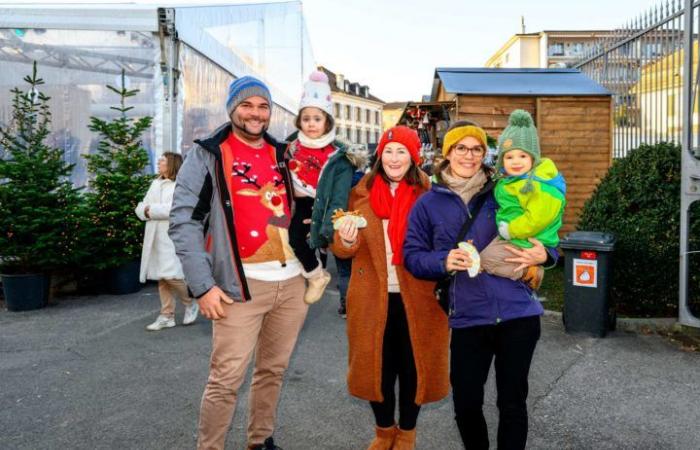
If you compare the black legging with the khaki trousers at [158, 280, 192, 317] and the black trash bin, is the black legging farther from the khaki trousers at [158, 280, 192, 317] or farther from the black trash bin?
the khaki trousers at [158, 280, 192, 317]

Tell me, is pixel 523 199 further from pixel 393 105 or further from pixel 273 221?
pixel 393 105

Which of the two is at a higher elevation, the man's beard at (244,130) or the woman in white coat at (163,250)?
the man's beard at (244,130)

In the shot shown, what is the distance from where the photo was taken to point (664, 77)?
283 inches

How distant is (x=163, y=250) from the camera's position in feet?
20.9

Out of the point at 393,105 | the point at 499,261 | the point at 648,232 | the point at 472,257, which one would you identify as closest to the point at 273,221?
the point at 472,257

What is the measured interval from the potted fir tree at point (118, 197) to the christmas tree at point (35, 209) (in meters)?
0.32

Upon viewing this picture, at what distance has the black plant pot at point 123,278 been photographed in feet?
27.1

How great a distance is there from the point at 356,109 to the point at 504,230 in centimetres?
7092

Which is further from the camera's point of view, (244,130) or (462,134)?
(244,130)

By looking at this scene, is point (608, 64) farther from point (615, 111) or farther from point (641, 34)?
point (641, 34)

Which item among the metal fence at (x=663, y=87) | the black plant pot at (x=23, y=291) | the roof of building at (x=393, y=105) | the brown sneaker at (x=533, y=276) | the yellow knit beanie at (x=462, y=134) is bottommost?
the black plant pot at (x=23, y=291)

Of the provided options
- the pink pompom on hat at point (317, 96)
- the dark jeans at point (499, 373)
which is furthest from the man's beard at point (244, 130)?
the dark jeans at point (499, 373)

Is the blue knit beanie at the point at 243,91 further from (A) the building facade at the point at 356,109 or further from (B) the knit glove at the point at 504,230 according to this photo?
(A) the building facade at the point at 356,109

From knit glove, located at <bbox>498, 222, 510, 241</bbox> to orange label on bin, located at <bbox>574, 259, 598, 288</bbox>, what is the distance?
366 cm
